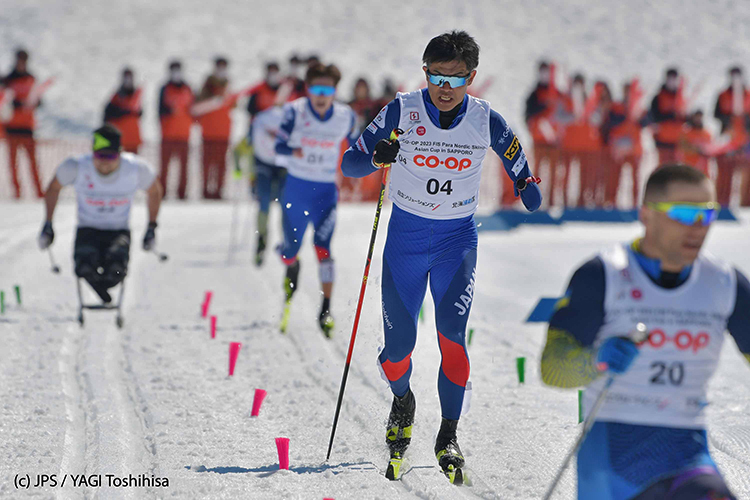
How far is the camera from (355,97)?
658 inches

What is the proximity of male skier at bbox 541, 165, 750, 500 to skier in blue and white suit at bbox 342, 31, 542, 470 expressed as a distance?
63.7 inches

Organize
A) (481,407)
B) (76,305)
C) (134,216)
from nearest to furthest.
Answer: (481,407) < (76,305) < (134,216)

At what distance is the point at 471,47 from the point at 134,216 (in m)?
12.4

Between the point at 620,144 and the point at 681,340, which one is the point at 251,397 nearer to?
the point at 681,340

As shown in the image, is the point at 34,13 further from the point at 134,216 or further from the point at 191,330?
the point at 191,330

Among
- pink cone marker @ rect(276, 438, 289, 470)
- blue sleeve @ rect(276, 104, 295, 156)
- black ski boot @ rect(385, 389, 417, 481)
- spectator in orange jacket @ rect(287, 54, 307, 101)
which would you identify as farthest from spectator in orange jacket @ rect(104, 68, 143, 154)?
pink cone marker @ rect(276, 438, 289, 470)

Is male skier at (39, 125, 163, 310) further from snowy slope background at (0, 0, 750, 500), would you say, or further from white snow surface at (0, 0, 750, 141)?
white snow surface at (0, 0, 750, 141)

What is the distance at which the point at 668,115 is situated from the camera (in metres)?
17.4

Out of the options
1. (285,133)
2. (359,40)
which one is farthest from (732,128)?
(359,40)

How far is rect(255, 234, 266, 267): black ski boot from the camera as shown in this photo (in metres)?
11.6

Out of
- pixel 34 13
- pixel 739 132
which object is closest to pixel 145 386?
pixel 739 132

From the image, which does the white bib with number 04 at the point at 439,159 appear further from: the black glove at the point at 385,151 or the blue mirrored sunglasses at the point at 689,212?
the blue mirrored sunglasses at the point at 689,212

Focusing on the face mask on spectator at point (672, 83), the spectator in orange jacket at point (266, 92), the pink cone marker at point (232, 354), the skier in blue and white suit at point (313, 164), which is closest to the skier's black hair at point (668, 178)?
the pink cone marker at point (232, 354)

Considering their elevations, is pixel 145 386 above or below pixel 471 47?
Answer: below
